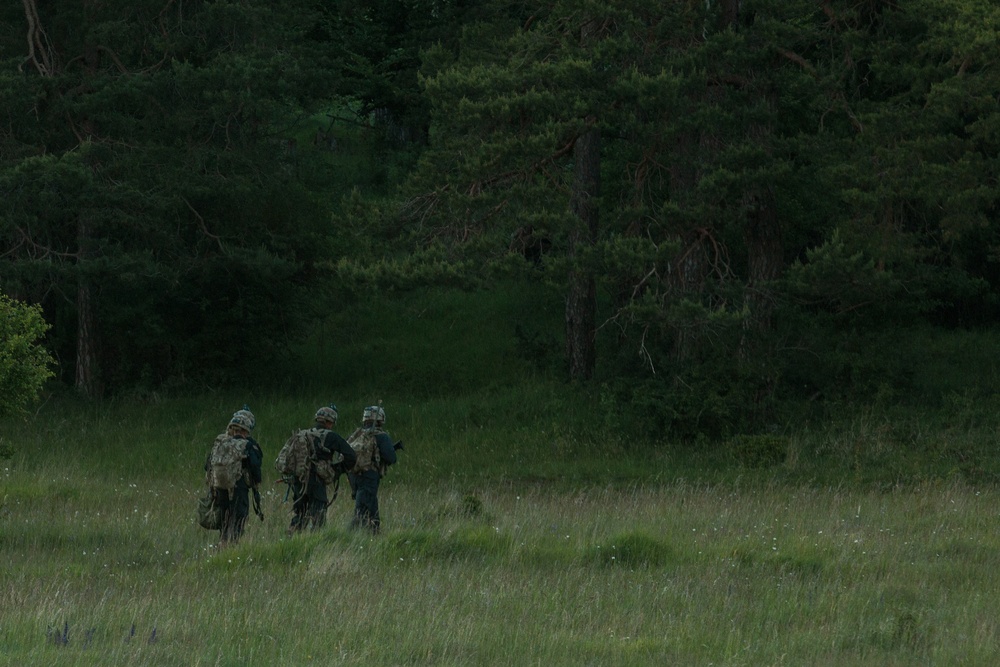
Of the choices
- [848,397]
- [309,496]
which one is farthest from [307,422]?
[309,496]

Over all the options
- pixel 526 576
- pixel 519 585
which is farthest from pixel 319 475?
pixel 519 585

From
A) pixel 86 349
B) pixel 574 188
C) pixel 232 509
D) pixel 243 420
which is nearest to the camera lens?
pixel 243 420

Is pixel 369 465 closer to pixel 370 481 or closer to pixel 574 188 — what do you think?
pixel 370 481

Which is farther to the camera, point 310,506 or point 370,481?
point 370,481

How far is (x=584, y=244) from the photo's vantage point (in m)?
20.3

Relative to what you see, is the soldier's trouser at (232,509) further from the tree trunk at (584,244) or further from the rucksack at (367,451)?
the tree trunk at (584,244)

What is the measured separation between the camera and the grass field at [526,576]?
8.20 metres

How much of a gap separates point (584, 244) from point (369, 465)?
808 centimetres

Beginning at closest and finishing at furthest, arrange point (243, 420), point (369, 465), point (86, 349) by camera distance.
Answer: point (243, 420) → point (369, 465) → point (86, 349)

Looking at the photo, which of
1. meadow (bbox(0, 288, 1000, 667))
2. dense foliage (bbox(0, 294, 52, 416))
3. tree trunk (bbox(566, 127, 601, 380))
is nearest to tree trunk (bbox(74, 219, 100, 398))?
meadow (bbox(0, 288, 1000, 667))

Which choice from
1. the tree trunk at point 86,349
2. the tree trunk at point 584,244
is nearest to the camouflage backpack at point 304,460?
the tree trunk at point 584,244

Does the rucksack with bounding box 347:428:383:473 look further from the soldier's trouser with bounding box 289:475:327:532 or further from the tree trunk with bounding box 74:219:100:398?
the tree trunk with bounding box 74:219:100:398

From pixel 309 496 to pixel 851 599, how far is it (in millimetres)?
5556

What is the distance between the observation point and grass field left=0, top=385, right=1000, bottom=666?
323 inches
